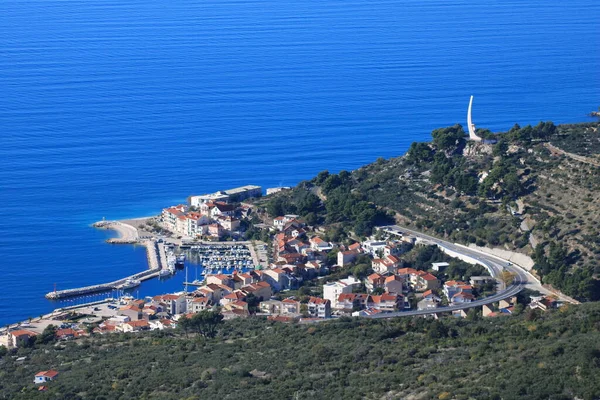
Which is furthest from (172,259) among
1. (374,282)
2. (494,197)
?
(494,197)

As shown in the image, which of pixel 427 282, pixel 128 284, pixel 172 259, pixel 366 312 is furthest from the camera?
pixel 172 259

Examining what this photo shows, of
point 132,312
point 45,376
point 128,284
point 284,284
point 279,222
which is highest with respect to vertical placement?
point 279,222

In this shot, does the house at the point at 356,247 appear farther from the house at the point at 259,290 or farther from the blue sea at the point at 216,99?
the blue sea at the point at 216,99

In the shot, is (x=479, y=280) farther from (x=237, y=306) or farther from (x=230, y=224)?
(x=230, y=224)

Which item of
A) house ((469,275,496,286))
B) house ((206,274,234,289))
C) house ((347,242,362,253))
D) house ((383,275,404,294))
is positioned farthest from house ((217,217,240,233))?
house ((469,275,496,286))

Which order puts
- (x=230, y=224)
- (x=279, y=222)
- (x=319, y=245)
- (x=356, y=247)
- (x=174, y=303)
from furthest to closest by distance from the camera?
(x=230, y=224) < (x=279, y=222) < (x=319, y=245) < (x=356, y=247) < (x=174, y=303)

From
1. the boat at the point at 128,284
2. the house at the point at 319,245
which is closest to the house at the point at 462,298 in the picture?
the house at the point at 319,245

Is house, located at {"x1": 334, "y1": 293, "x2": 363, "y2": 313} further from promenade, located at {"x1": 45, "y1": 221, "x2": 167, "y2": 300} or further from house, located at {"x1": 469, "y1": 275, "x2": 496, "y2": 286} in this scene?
promenade, located at {"x1": 45, "y1": 221, "x2": 167, "y2": 300}
